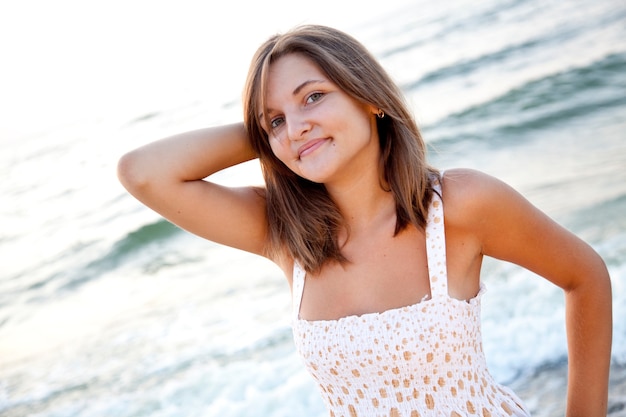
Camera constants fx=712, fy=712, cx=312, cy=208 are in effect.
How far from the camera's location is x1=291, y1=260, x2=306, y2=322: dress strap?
2490 millimetres

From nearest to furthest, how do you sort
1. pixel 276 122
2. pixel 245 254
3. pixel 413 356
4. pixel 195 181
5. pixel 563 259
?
1. pixel 413 356
2. pixel 563 259
3. pixel 276 122
4. pixel 195 181
5. pixel 245 254

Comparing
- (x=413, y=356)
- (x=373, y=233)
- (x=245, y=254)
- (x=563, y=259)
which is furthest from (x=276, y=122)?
(x=245, y=254)

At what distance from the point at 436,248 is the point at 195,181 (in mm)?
928

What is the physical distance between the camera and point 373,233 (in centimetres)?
253

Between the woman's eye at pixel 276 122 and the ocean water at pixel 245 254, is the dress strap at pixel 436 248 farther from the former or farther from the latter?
the ocean water at pixel 245 254

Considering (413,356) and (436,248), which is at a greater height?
(436,248)

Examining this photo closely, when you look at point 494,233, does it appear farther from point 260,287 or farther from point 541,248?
point 260,287

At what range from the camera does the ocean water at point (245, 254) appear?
17.7ft

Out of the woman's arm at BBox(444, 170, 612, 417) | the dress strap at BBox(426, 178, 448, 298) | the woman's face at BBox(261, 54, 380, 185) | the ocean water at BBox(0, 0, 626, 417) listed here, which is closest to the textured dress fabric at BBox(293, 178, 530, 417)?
the dress strap at BBox(426, 178, 448, 298)

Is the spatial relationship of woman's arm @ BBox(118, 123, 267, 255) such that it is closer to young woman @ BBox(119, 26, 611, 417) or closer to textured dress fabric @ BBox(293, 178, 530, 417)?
young woman @ BBox(119, 26, 611, 417)

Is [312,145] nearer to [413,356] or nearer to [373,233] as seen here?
[373,233]

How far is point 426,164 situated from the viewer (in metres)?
2.56

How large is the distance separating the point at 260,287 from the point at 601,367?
5.03m

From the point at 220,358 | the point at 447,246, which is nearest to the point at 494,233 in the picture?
the point at 447,246
